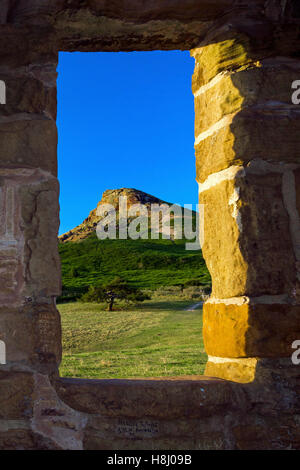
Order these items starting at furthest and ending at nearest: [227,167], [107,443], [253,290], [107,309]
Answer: [107,309], [227,167], [253,290], [107,443]

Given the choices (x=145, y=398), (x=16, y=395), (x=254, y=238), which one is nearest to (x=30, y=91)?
(x=254, y=238)

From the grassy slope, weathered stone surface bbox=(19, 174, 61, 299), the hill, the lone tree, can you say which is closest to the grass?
the lone tree

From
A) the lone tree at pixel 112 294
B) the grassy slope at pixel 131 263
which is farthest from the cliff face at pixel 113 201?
the lone tree at pixel 112 294

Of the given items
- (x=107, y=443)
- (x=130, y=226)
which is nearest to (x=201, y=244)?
(x=107, y=443)

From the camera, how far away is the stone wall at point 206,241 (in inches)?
77.4

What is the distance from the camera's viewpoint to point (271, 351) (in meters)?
2.06

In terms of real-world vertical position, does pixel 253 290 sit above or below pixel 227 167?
below

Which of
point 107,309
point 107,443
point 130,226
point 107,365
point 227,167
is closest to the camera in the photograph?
point 107,443

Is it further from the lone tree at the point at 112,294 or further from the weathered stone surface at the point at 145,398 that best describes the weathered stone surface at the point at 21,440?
the lone tree at the point at 112,294

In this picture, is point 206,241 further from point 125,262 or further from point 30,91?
point 125,262

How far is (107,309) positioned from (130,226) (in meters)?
50.2

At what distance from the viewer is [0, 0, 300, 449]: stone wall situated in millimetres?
1967

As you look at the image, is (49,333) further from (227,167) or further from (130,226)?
(130,226)

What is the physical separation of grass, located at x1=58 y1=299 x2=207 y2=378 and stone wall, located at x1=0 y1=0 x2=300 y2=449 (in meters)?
3.00
